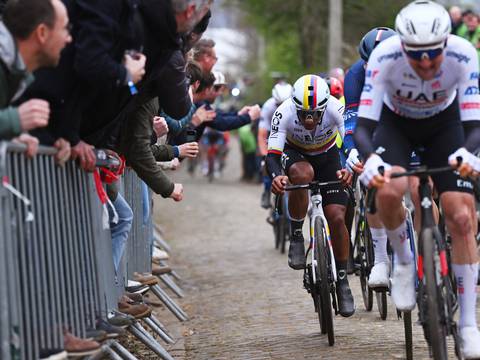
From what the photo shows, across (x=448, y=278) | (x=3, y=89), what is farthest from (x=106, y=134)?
(x=448, y=278)

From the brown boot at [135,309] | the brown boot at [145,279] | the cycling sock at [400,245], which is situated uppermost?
the cycling sock at [400,245]

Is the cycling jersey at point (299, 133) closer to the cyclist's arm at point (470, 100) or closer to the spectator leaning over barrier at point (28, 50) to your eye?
the cyclist's arm at point (470, 100)

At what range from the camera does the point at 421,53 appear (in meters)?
6.88

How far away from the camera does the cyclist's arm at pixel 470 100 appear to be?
711cm

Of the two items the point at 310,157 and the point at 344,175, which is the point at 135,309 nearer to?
the point at 344,175

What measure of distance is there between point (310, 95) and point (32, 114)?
3.99 metres

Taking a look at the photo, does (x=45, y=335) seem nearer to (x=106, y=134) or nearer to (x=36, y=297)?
(x=36, y=297)

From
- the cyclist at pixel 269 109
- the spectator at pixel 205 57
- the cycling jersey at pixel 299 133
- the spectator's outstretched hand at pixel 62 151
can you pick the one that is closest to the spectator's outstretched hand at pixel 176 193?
the cycling jersey at pixel 299 133

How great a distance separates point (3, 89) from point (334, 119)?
437cm

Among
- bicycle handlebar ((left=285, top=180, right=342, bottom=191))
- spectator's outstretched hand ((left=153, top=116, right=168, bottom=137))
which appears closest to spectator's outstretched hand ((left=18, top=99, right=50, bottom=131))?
bicycle handlebar ((left=285, top=180, right=342, bottom=191))

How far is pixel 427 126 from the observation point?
24.6 feet

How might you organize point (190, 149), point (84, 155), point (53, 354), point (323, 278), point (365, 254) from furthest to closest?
point (365, 254) → point (190, 149) → point (323, 278) → point (84, 155) → point (53, 354)

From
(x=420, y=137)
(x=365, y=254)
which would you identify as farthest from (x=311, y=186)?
(x=420, y=137)

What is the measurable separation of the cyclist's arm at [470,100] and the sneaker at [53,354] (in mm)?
2730
